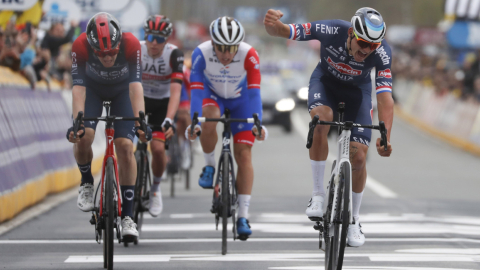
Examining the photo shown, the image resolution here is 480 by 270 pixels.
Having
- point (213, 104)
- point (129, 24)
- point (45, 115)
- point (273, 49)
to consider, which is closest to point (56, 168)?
point (45, 115)

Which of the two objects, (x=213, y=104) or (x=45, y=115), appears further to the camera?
(x=45, y=115)

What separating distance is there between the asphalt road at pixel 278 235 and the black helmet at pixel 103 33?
6.16 feet

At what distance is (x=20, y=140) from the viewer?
11289mm

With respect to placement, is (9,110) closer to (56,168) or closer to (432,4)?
(56,168)

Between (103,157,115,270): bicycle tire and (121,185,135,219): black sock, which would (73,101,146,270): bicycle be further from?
(121,185,135,219): black sock

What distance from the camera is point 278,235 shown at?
9.70 meters

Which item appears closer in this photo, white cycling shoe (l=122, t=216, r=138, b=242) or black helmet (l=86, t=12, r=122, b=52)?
black helmet (l=86, t=12, r=122, b=52)

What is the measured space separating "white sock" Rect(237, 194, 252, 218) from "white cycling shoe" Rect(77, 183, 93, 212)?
64.9 inches

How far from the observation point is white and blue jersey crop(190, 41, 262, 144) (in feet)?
29.4

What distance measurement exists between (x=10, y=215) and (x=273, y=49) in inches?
6103

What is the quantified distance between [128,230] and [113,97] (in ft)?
3.97

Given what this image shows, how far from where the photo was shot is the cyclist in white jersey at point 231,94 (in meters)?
8.95

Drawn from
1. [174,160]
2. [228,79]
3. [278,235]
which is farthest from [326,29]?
[174,160]

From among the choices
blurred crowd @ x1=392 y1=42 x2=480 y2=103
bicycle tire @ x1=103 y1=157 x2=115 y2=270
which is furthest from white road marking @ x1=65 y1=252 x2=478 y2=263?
blurred crowd @ x1=392 y1=42 x2=480 y2=103
